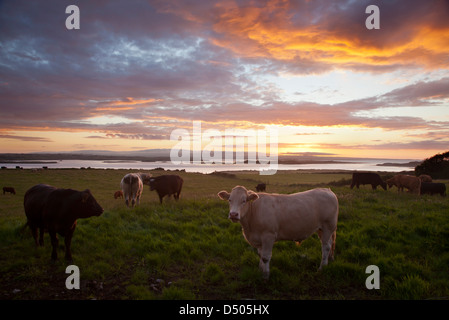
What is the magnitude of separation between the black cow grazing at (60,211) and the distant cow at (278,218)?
3.44 meters

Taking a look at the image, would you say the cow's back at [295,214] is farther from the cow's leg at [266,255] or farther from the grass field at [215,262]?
the grass field at [215,262]

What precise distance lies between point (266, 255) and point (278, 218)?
88 centimetres

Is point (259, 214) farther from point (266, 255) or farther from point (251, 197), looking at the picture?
point (266, 255)

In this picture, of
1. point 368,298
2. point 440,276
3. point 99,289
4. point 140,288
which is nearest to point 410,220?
point 440,276

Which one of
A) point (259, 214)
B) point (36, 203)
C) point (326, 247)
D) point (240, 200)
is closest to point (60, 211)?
point (36, 203)

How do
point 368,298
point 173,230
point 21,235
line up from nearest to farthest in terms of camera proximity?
1. point 368,298
2. point 21,235
3. point 173,230

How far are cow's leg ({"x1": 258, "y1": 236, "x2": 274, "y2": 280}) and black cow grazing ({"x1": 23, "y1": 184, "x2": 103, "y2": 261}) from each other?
4218 millimetres

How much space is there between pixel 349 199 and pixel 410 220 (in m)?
4.07

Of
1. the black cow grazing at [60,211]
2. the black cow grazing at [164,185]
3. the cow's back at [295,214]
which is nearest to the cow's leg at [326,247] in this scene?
the cow's back at [295,214]

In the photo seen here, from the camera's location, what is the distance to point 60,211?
638 centimetres

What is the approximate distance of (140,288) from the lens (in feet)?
17.3

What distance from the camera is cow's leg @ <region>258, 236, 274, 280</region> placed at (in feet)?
19.1

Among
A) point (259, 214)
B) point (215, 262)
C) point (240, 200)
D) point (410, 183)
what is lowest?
point (215, 262)
